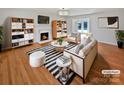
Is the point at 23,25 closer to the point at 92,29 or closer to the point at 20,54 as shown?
the point at 20,54

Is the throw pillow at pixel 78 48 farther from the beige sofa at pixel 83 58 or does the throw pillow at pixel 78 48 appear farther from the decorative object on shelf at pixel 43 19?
the decorative object on shelf at pixel 43 19

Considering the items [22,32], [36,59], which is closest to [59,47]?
[36,59]

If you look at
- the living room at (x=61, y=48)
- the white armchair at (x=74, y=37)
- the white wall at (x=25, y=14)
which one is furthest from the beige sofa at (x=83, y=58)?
the white wall at (x=25, y=14)

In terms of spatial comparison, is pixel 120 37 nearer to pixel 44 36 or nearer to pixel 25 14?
pixel 44 36

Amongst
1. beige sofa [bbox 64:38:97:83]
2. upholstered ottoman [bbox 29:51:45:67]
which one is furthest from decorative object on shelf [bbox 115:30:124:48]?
upholstered ottoman [bbox 29:51:45:67]

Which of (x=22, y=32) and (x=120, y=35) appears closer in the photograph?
(x=120, y=35)

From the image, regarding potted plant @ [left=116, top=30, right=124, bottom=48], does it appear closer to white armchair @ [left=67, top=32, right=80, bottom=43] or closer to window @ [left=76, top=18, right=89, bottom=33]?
window @ [left=76, top=18, right=89, bottom=33]
